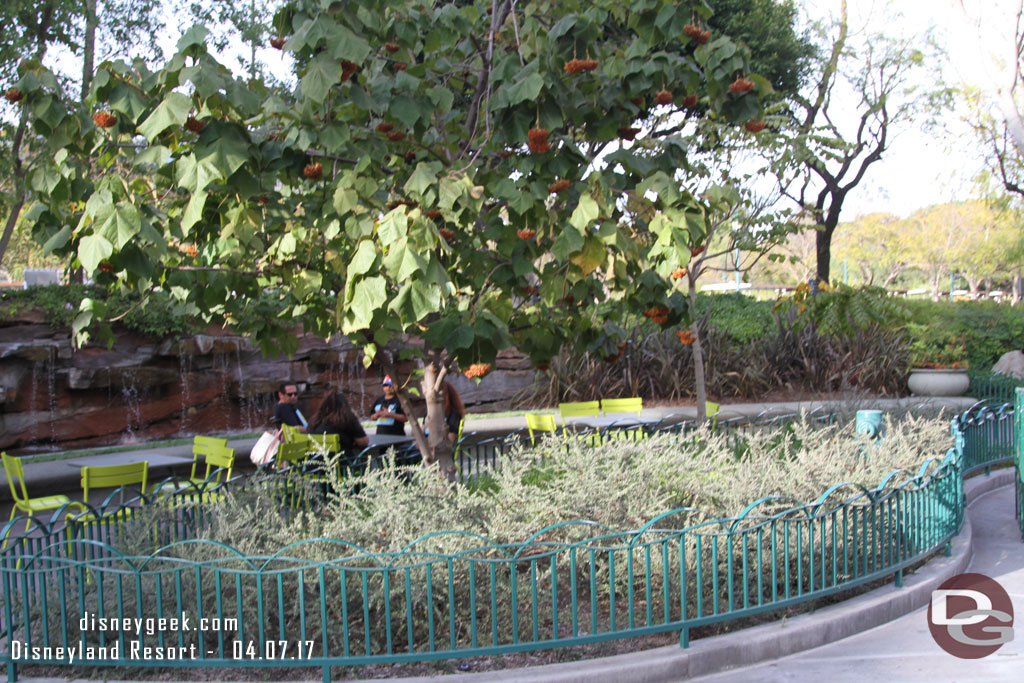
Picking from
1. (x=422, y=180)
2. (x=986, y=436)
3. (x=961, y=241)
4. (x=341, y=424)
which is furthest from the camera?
(x=961, y=241)

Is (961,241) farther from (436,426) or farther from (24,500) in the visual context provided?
(24,500)

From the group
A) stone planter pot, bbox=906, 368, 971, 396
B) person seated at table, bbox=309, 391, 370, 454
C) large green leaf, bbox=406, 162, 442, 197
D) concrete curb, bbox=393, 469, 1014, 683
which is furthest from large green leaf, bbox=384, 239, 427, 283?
stone planter pot, bbox=906, 368, 971, 396

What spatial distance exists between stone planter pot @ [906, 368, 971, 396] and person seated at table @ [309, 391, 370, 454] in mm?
11006

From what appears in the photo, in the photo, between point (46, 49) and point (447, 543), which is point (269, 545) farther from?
point (46, 49)

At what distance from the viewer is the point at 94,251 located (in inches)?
138

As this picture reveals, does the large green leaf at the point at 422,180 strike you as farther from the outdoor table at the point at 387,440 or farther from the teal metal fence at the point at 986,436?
the teal metal fence at the point at 986,436

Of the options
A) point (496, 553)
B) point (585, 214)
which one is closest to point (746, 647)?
point (496, 553)

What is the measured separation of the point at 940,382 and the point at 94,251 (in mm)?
14438

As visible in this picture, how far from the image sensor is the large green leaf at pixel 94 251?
346 cm

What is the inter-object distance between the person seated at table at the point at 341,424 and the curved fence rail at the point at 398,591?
2.58 metres

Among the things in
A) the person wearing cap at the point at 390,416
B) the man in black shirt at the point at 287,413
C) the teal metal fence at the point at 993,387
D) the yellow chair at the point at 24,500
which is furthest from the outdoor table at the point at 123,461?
the teal metal fence at the point at 993,387

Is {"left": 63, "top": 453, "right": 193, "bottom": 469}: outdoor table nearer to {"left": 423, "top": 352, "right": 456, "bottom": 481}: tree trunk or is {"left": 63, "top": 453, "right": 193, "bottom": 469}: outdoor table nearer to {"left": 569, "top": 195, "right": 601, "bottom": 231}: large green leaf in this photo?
{"left": 423, "top": 352, "right": 456, "bottom": 481}: tree trunk

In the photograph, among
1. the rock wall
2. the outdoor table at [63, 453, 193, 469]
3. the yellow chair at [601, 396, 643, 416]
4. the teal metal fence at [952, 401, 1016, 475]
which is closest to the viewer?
the outdoor table at [63, 453, 193, 469]

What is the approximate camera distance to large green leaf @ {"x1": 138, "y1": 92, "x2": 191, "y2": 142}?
3561mm
